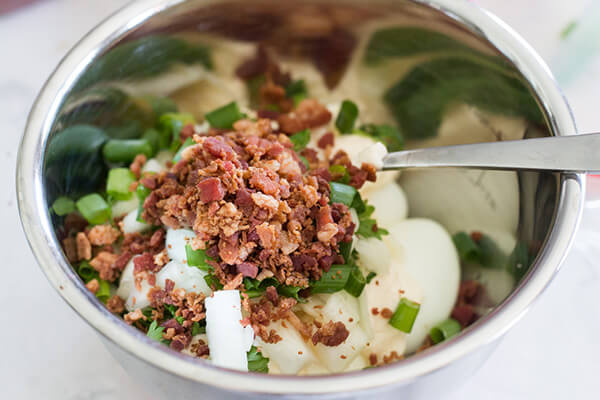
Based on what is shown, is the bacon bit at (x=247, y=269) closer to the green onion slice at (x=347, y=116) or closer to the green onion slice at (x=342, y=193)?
the green onion slice at (x=342, y=193)

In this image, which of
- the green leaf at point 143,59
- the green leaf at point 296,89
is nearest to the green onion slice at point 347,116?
the green leaf at point 296,89

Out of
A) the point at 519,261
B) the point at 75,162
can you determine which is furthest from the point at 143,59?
the point at 519,261

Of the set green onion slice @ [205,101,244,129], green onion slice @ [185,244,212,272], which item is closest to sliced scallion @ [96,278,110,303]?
green onion slice @ [185,244,212,272]

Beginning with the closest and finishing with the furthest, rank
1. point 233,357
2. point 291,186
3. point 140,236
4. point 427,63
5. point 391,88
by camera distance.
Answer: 1. point 233,357
2. point 291,186
3. point 140,236
4. point 427,63
5. point 391,88

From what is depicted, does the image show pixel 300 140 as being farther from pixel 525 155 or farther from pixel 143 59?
pixel 525 155

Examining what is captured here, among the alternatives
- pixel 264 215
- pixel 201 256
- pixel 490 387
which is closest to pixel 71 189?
pixel 201 256

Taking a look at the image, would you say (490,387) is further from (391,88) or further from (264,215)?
(391,88)

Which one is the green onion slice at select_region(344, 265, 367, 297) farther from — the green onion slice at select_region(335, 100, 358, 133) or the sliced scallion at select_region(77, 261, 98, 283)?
the sliced scallion at select_region(77, 261, 98, 283)
